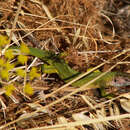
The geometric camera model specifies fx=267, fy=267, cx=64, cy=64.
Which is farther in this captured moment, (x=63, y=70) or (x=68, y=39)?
(x=68, y=39)

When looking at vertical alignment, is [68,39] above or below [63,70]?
above

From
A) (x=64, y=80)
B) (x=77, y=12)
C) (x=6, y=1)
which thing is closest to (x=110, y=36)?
(x=77, y=12)

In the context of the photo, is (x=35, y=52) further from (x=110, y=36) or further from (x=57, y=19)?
(x=110, y=36)

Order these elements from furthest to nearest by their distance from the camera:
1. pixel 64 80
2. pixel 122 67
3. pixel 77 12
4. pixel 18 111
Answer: pixel 77 12, pixel 122 67, pixel 64 80, pixel 18 111

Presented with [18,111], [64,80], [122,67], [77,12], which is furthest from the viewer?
[77,12]
